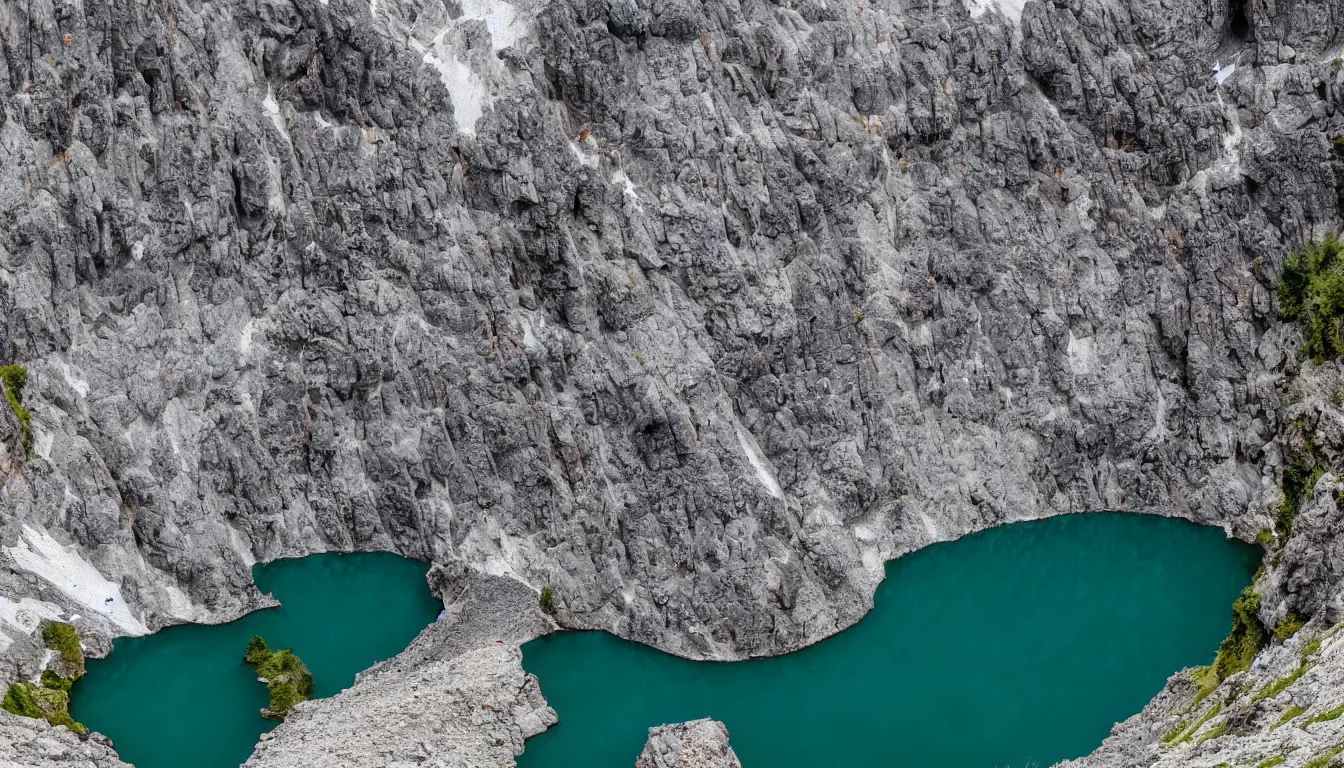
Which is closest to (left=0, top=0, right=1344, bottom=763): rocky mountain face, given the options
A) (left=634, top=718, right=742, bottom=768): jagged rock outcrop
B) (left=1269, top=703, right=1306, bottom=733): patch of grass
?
(left=634, top=718, right=742, bottom=768): jagged rock outcrop

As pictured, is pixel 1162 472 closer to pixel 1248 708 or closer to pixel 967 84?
pixel 967 84

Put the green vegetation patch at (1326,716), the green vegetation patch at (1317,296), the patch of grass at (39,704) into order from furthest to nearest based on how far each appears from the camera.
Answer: the green vegetation patch at (1317,296) < the patch of grass at (39,704) < the green vegetation patch at (1326,716)

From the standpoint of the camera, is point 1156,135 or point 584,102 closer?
point 584,102

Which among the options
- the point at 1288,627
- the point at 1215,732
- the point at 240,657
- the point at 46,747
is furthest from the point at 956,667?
the point at 46,747

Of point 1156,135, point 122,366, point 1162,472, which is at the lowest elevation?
point 122,366

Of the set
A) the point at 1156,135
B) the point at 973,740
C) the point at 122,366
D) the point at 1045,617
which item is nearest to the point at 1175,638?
the point at 1045,617

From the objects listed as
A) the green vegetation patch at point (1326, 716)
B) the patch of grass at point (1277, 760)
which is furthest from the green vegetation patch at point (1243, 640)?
the patch of grass at point (1277, 760)

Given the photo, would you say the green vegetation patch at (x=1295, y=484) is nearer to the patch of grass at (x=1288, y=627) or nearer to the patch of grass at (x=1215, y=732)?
the patch of grass at (x=1288, y=627)
